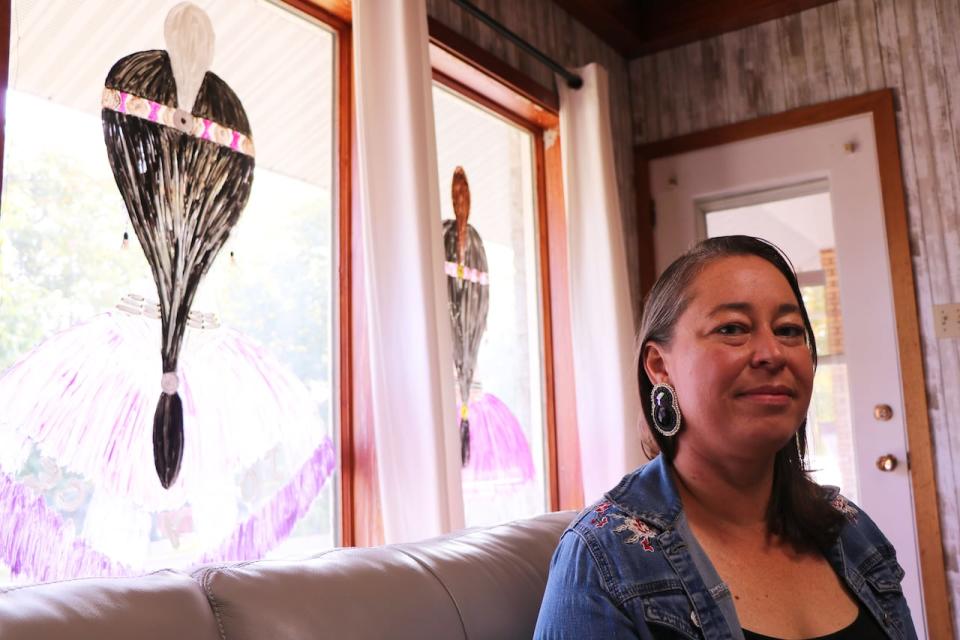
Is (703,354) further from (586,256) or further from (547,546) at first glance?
(586,256)

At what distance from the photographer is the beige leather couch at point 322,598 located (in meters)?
0.89

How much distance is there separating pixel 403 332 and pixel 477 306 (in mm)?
759

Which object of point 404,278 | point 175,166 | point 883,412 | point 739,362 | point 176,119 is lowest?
point 883,412

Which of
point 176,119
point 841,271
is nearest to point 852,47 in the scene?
point 841,271

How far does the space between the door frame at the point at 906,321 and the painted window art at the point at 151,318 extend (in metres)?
1.99

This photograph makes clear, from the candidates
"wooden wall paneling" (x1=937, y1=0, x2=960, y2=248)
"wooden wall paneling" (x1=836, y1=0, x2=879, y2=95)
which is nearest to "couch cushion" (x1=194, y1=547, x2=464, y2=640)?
"wooden wall paneling" (x1=937, y1=0, x2=960, y2=248)

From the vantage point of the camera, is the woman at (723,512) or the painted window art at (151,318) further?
the painted window art at (151,318)

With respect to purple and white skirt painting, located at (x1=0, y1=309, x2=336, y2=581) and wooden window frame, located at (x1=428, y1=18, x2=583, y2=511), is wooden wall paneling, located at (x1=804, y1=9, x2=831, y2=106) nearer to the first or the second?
wooden window frame, located at (x1=428, y1=18, x2=583, y2=511)

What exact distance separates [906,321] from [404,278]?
1.90 m

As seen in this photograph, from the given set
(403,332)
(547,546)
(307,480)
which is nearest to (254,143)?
(403,332)

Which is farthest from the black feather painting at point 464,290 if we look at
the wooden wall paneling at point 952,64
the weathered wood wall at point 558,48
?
the wooden wall paneling at point 952,64

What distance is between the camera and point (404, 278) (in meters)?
2.14

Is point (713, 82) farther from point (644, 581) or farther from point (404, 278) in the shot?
point (644, 581)

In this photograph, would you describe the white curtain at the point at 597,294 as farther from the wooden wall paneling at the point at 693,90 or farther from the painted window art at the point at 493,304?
the wooden wall paneling at the point at 693,90
